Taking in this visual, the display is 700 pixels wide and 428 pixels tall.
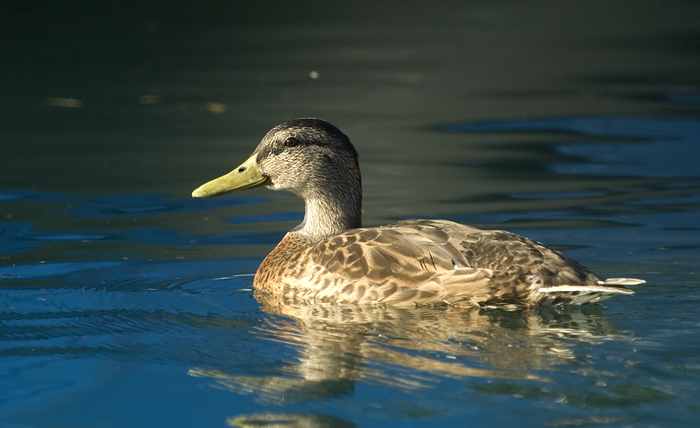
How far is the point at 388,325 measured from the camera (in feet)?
21.2

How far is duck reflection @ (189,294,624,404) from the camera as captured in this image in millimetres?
5508

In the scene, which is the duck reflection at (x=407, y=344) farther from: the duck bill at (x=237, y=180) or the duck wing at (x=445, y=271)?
the duck bill at (x=237, y=180)

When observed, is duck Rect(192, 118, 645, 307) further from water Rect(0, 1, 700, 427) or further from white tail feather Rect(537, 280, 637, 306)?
water Rect(0, 1, 700, 427)

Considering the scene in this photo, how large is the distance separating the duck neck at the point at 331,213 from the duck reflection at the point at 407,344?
3.43 ft

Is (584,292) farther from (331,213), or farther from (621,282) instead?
(331,213)

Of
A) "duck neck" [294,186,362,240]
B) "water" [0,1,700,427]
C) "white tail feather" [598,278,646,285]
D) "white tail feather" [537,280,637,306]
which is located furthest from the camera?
"duck neck" [294,186,362,240]

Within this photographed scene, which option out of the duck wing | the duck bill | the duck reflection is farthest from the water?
the duck bill

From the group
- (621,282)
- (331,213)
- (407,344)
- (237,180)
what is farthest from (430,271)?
(237,180)

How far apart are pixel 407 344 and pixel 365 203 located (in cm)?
440

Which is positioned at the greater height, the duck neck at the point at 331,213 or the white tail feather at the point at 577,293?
the duck neck at the point at 331,213

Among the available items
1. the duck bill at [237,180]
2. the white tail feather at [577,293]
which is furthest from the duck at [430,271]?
the duck bill at [237,180]

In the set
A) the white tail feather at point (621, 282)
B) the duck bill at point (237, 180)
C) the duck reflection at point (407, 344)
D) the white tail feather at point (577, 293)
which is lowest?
the duck reflection at point (407, 344)

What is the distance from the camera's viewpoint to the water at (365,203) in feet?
17.9

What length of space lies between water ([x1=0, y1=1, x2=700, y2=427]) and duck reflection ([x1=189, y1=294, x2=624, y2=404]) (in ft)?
0.07
